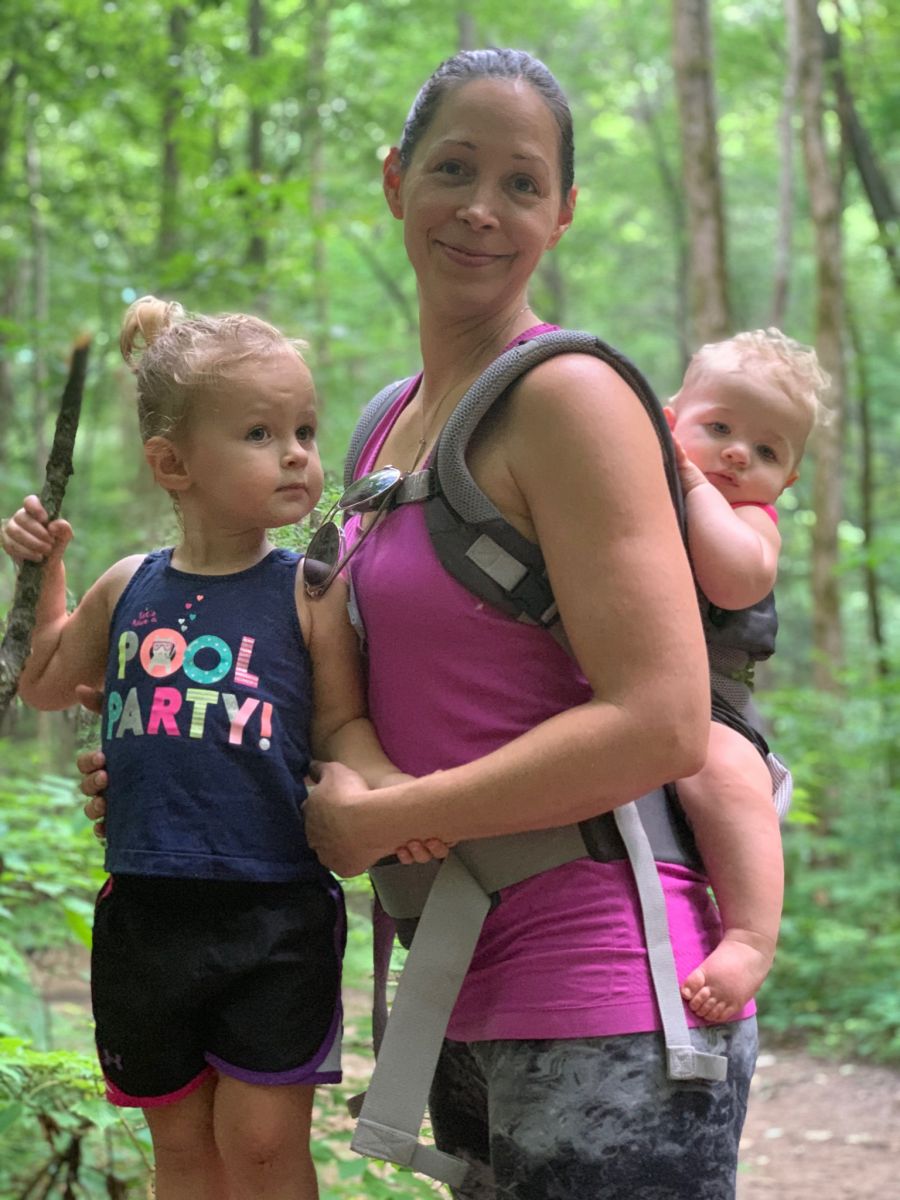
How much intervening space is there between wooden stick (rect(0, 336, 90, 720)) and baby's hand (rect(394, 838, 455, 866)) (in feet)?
2.00

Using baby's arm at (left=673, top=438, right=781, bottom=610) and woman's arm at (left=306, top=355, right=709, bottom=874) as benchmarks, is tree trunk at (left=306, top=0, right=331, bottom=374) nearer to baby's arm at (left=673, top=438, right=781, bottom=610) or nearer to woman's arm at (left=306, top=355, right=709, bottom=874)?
baby's arm at (left=673, top=438, right=781, bottom=610)

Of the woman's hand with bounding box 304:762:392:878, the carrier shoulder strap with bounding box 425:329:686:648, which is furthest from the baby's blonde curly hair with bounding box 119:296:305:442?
the woman's hand with bounding box 304:762:392:878

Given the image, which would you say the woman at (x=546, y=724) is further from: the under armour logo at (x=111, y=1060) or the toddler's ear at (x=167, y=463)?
the under armour logo at (x=111, y=1060)

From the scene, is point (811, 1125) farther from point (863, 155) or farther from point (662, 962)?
point (863, 155)

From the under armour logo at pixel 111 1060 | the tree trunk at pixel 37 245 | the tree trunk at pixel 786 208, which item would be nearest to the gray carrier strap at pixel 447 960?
the under armour logo at pixel 111 1060

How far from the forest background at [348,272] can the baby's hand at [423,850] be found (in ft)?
3.60

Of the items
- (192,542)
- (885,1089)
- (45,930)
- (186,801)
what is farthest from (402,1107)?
(885,1089)

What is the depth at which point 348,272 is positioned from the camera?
21656mm

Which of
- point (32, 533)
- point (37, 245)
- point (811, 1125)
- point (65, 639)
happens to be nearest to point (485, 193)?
point (32, 533)

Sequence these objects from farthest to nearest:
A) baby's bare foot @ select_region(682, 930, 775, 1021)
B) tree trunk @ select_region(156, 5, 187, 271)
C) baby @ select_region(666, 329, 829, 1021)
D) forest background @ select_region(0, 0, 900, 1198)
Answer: tree trunk @ select_region(156, 5, 187, 271)
forest background @ select_region(0, 0, 900, 1198)
baby @ select_region(666, 329, 829, 1021)
baby's bare foot @ select_region(682, 930, 775, 1021)

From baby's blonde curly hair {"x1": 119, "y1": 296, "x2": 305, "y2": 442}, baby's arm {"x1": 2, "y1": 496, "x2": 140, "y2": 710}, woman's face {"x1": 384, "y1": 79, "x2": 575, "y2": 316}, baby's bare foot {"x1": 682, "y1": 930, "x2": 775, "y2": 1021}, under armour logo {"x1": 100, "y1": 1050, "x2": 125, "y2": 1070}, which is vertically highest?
woman's face {"x1": 384, "y1": 79, "x2": 575, "y2": 316}

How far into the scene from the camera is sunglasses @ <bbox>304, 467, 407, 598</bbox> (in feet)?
6.07

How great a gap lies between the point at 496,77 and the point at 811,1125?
6253mm

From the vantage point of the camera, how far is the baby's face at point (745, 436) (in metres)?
2.10
